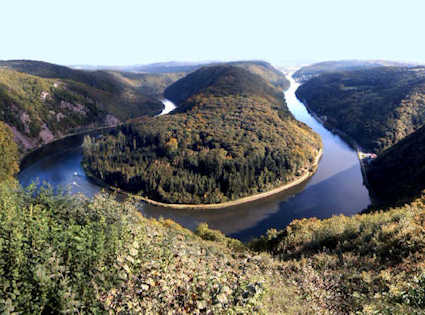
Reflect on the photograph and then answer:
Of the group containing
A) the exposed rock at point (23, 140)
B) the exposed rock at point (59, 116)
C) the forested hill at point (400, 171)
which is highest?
the exposed rock at point (59, 116)

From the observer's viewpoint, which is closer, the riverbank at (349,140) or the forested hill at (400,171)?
the forested hill at (400,171)

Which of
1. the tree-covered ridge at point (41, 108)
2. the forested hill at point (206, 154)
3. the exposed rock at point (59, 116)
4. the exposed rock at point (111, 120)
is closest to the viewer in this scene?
the forested hill at point (206, 154)

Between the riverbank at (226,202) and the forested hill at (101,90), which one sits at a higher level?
the forested hill at (101,90)

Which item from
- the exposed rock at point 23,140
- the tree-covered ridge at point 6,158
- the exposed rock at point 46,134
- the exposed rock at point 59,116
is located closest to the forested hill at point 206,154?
the tree-covered ridge at point 6,158

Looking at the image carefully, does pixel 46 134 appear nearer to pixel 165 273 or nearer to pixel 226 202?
pixel 226 202

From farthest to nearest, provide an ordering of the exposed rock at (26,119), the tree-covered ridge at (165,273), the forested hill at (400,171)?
the exposed rock at (26,119) → the forested hill at (400,171) → the tree-covered ridge at (165,273)

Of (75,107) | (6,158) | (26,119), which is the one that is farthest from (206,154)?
(75,107)

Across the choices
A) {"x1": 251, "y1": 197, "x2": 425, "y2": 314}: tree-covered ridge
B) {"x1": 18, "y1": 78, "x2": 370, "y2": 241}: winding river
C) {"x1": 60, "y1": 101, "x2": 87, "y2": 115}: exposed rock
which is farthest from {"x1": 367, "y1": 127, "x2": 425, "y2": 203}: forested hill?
{"x1": 60, "y1": 101, "x2": 87, "y2": 115}: exposed rock

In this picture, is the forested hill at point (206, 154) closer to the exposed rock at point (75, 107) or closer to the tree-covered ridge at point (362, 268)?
the tree-covered ridge at point (362, 268)
